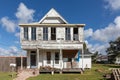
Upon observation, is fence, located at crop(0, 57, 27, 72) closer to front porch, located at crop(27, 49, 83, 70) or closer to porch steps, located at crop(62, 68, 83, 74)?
front porch, located at crop(27, 49, 83, 70)

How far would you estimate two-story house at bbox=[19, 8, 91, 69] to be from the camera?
1433 inches

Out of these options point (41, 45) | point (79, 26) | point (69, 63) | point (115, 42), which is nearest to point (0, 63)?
point (41, 45)

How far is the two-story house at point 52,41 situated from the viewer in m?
36.4

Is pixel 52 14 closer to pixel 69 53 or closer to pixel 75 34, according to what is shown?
pixel 75 34

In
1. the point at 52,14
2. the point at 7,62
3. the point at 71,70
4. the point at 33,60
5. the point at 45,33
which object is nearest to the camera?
the point at 71,70

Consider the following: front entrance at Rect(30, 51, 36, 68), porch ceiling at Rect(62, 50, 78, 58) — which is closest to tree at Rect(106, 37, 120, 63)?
porch ceiling at Rect(62, 50, 78, 58)

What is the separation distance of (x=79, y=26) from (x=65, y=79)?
438 inches

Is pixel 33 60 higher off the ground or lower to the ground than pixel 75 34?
lower

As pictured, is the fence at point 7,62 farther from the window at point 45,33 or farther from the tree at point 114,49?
the tree at point 114,49

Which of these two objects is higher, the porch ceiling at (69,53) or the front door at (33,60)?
the porch ceiling at (69,53)

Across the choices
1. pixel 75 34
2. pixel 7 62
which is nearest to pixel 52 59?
pixel 75 34

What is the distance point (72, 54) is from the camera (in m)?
38.9

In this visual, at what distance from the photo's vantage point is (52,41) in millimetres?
36562

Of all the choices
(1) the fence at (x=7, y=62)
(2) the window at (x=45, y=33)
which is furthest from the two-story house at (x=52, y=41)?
(1) the fence at (x=7, y=62)
